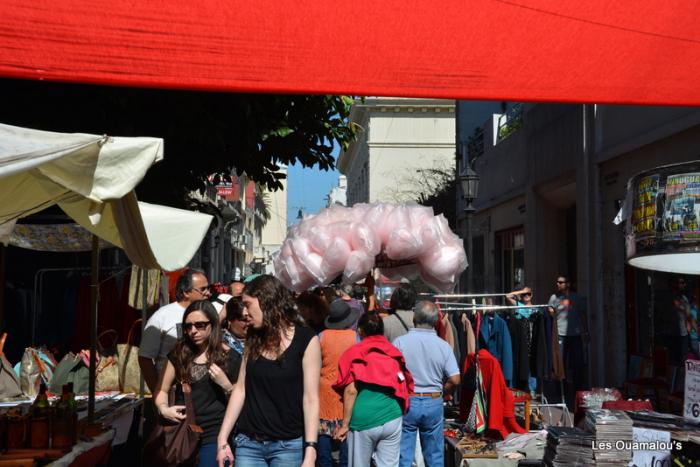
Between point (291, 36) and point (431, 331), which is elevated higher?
point (291, 36)

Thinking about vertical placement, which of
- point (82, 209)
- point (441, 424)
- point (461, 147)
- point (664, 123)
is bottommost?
point (441, 424)

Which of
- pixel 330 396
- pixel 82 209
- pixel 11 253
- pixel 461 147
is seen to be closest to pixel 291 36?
pixel 82 209

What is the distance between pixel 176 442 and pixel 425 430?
8.60 ft

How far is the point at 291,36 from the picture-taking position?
21.3ft

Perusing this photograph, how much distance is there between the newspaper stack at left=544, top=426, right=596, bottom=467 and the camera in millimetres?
6117

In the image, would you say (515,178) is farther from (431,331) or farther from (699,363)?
(699,363)

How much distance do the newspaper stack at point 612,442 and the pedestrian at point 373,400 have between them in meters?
1.53

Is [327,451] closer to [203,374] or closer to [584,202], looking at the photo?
[203,374]

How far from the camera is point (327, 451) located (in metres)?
7.65

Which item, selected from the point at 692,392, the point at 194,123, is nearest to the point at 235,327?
the point at 692,392

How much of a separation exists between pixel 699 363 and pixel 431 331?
241cm

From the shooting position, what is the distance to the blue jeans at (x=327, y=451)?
24.8 feet

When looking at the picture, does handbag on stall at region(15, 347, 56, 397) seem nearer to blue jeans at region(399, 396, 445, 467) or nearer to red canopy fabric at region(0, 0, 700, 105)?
blue jeans at region(399, 396, 445, 467)

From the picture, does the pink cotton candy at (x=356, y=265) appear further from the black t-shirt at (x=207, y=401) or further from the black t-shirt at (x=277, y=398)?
the black t-shirt at (x=277, y=398)
